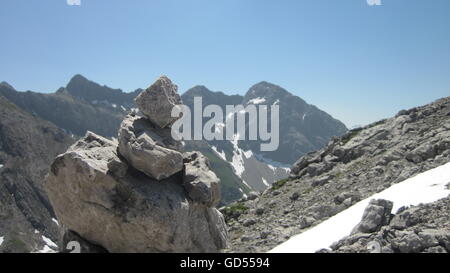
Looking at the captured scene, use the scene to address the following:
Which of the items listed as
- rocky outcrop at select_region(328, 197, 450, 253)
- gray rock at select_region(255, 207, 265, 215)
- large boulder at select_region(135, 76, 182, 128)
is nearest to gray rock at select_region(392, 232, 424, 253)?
rocky outcrop at select_region(328, 197, 450, 253)

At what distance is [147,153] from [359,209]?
14.1 m

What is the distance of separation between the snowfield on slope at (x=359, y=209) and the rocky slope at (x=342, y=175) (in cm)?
497

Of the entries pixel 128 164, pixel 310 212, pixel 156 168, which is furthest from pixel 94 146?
pixel 310 212

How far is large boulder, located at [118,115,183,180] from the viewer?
2563 centimetres

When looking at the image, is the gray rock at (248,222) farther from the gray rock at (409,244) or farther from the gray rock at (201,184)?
the gray rock at (409,244)

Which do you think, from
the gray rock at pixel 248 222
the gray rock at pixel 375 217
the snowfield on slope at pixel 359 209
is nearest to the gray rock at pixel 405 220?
the gray rock at pixel 375 217

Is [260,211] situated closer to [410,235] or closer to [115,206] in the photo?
[115,206]

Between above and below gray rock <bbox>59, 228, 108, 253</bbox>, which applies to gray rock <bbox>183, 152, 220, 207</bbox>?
above

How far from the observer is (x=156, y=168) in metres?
25.8

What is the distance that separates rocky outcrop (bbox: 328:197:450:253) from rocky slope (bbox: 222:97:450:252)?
406 inches

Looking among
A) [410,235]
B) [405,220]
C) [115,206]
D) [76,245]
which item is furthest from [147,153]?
[410,235]

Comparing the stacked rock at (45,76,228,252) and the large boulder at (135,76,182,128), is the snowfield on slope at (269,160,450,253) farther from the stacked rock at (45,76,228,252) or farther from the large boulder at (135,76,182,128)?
the large boulder at (135,76,182,128)

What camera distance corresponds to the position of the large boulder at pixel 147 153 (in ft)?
84.1

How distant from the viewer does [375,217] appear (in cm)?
2088
